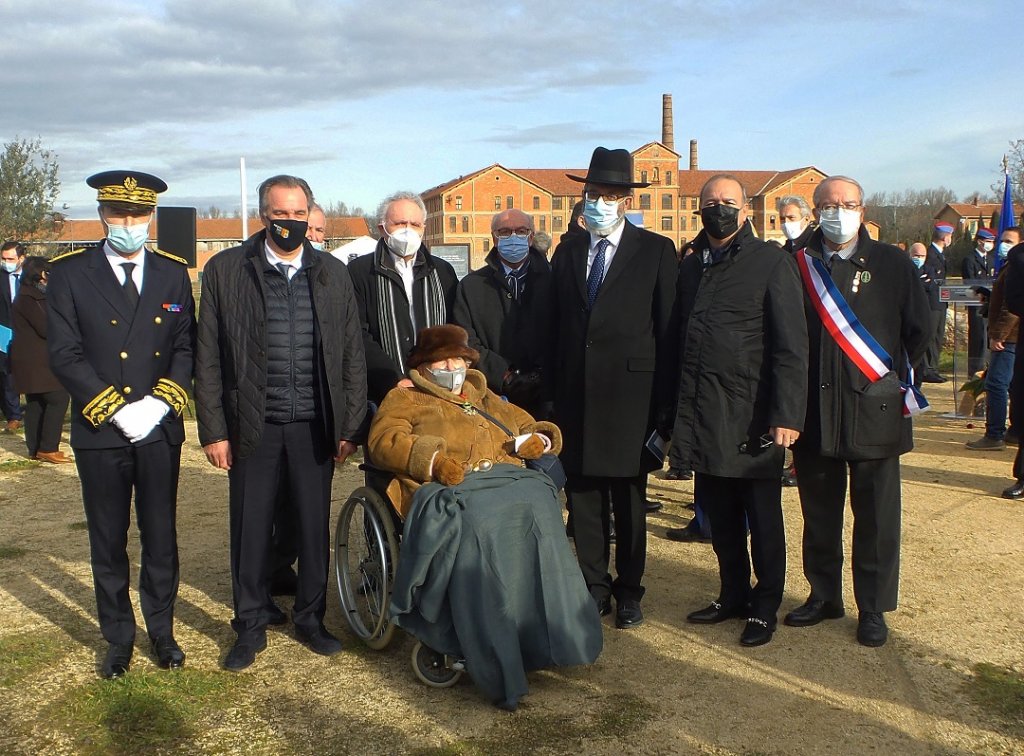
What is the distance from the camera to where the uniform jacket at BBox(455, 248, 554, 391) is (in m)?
4.95

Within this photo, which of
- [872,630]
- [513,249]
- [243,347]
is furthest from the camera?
[513,249]

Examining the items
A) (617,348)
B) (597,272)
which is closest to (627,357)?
(617,348)

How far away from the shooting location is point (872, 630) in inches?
177

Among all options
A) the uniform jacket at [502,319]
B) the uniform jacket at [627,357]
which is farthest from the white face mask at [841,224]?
the uniform jacket at [502,319]

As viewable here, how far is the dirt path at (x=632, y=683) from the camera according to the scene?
11.7 feet

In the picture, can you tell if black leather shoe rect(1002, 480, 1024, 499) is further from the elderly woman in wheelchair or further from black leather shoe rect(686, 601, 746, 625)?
the elderly woman in wheelchair

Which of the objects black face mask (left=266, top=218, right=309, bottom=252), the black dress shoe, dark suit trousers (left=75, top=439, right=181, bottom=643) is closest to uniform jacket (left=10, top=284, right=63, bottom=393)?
dark suit trousers (left=75, top=439, right=181, bottom=643)

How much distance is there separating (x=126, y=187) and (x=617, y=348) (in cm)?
226

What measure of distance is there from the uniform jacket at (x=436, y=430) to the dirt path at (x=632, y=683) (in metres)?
0.88

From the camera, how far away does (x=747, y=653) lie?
4402mm

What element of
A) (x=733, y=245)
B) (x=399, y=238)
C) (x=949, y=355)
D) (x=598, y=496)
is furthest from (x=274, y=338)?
(x=949, y=355)

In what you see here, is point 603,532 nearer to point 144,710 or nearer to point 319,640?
point 319,640

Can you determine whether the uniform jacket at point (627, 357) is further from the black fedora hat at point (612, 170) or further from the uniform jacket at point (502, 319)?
the uniform jacket at point (502, 319)

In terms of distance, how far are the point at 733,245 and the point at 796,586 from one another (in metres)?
2.03
